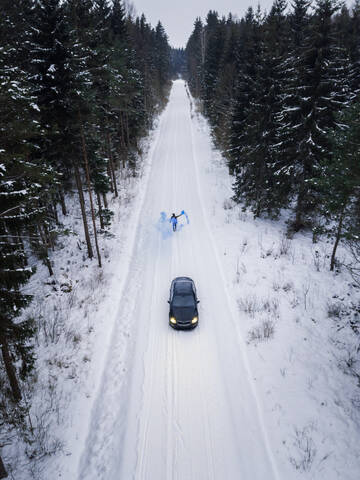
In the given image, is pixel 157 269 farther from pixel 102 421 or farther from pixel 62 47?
pixel 62 47

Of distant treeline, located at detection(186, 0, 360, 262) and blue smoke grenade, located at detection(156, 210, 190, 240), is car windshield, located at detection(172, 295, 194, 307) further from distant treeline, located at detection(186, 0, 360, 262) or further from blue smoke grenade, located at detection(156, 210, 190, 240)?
blue smoke grenade, located at detection(156, 210, 190, 240)

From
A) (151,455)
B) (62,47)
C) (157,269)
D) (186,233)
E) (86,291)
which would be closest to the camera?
(151,455)

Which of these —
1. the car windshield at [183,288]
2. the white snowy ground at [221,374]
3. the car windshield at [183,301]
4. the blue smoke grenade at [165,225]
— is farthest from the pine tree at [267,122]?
the car windshield at [183,301]

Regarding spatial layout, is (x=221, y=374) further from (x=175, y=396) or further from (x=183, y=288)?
(x=183, y=288)

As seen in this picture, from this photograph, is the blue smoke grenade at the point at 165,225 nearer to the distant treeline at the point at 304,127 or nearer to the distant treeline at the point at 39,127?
the distant treeline at the point at 39,127

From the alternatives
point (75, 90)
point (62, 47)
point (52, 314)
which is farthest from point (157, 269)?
point (62, 47)

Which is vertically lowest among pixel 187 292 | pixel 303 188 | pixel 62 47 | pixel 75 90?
pixel 187 292
